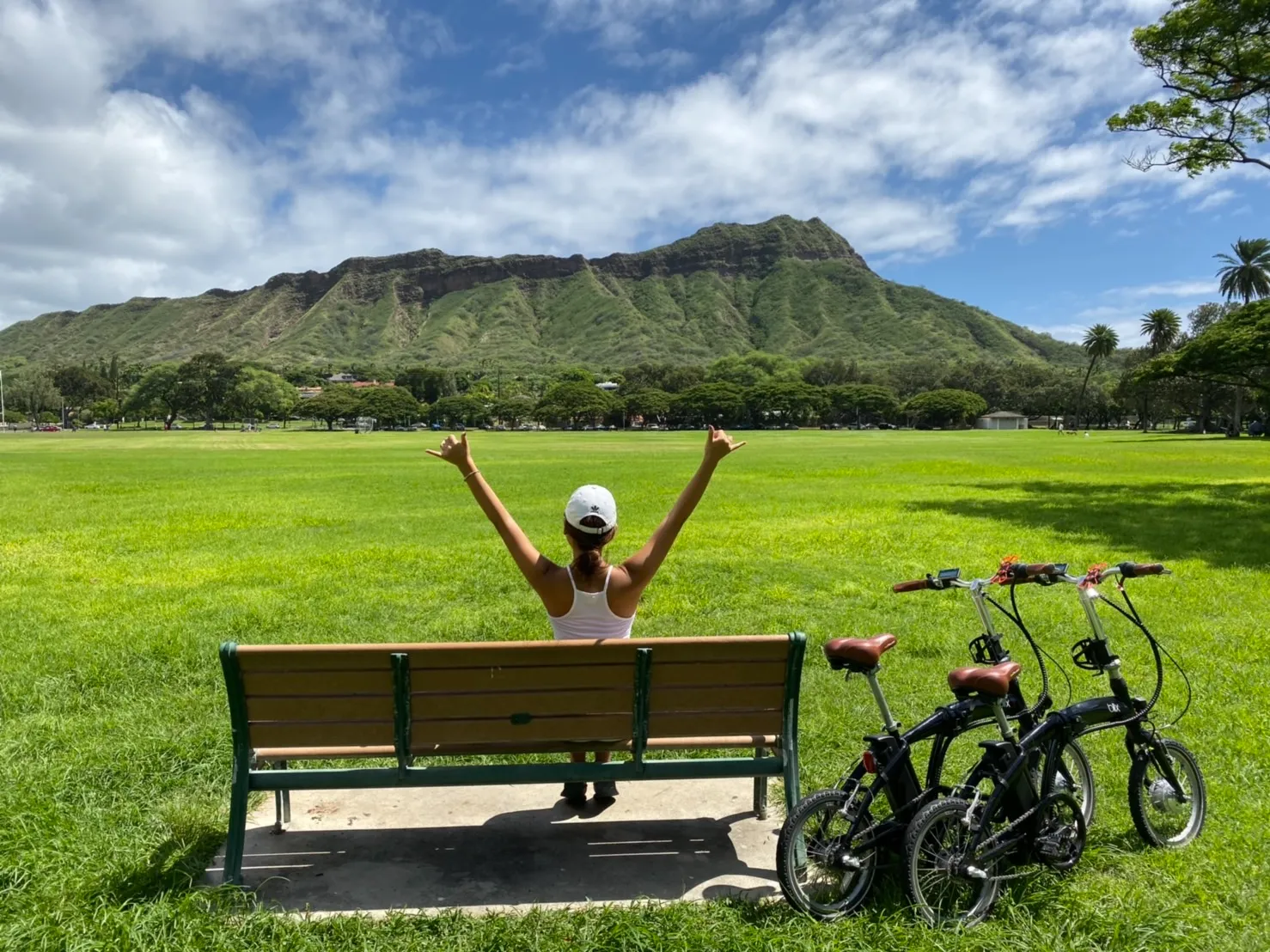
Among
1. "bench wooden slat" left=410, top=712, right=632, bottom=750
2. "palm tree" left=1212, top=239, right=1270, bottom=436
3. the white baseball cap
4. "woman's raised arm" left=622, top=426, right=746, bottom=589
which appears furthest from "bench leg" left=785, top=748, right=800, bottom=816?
"palm tree" left=1212, top=239, right=1270, bottom=436

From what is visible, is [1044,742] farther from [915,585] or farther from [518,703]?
[518,703]

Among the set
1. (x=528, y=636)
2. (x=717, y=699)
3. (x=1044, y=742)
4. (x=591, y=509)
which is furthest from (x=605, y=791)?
(x=528, y=636)

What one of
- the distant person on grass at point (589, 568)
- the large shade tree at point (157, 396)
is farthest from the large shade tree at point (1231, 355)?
the large shade tree at point (157, 396)

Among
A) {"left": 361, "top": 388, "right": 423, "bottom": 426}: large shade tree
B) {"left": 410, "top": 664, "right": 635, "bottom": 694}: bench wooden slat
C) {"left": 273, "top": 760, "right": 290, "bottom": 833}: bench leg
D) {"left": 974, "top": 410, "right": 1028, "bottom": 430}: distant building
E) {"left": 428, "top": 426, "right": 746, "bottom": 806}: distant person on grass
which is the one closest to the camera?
{"left": 410, "top": 664, "right": 635, "bottom": 694}: bench wooden slat

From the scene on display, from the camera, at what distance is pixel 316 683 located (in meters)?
3.34

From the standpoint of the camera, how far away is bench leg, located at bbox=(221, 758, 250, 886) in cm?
339

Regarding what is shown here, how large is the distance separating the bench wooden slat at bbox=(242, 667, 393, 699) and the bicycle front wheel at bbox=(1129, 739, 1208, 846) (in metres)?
3.39

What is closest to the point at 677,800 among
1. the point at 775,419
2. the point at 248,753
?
the point at 248,753

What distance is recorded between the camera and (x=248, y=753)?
3.40 metres

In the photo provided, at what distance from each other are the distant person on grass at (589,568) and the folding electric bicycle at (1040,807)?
1450mm

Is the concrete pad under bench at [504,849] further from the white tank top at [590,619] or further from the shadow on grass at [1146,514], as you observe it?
the shadow on grass at [1146,514]

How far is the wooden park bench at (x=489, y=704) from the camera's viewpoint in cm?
331

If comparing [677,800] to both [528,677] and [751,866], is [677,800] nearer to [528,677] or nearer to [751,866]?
[751,866]

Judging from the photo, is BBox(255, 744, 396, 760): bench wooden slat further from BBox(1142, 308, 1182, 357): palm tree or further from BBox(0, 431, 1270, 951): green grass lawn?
BBox(1142, 308, 1182, 357): palm tree
